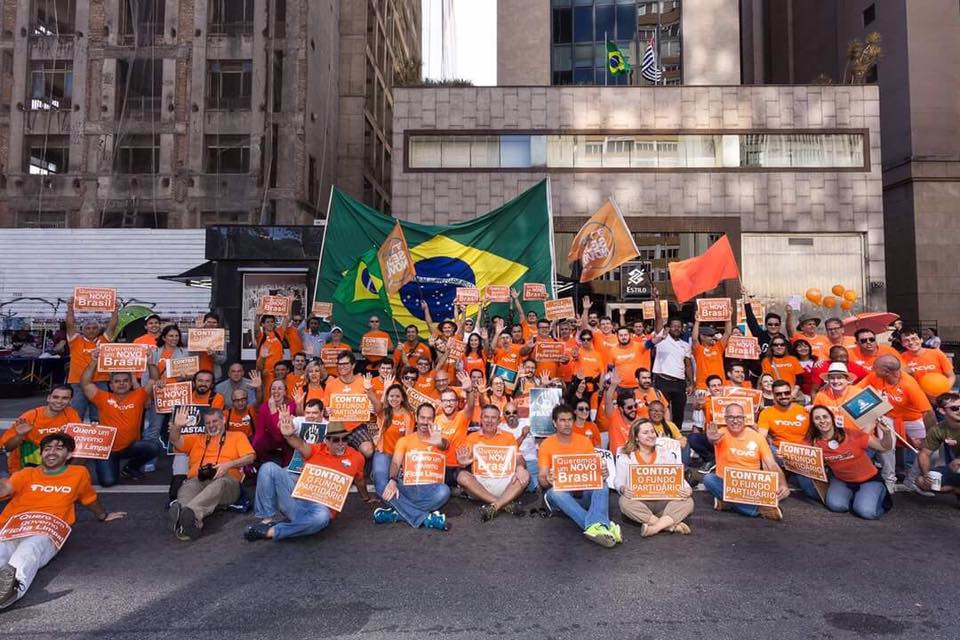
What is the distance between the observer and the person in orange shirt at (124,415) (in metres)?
7.26

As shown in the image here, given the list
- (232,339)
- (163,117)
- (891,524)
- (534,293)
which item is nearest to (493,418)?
(891,524)

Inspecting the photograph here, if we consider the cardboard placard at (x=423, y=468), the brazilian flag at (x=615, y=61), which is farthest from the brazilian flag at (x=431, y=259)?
the brazilian flag at (x=615, y=61)

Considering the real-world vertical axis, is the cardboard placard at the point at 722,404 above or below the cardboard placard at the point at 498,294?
below

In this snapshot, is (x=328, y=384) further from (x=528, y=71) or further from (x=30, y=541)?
(x=528, y=71)

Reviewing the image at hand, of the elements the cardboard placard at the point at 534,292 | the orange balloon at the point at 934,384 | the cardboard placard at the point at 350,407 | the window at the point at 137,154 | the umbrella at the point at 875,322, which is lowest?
the cardboard placard at the point at 350,407

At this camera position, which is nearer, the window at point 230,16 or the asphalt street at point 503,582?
the asphalt street at point 503,582

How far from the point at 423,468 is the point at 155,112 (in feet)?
107

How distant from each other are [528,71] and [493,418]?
2744cm

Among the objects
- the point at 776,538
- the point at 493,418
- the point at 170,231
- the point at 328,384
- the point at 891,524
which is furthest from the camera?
the point at 170,231

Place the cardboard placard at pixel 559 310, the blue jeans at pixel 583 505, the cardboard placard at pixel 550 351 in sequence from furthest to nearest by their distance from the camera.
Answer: the cardboard placard at pixel 559 310 → the cardboard placard at pixel 550 351 → the blue jeans at pixel 583 505

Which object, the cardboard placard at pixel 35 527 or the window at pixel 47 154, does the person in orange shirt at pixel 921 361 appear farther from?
the window at pixel 47 154

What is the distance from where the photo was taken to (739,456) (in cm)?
599

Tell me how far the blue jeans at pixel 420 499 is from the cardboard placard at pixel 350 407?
41.4 inches

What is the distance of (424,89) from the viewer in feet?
79.8
